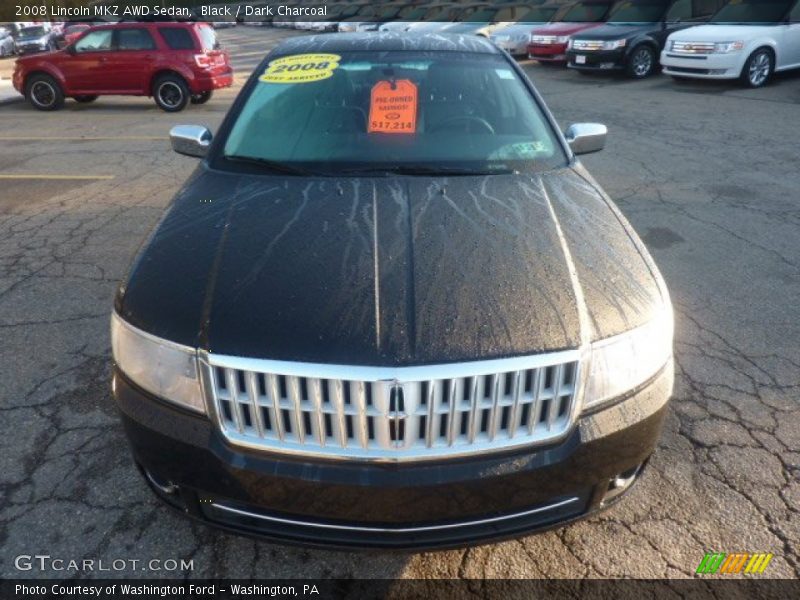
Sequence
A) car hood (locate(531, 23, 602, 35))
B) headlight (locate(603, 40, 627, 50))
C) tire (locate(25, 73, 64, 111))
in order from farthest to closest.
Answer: car hood (locate(531, 23, 602, 35)) → headlight (locate(603, 40, 627, 50)) → tire (locate(25, 73, 64, 111))

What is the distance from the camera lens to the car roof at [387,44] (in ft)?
10.6

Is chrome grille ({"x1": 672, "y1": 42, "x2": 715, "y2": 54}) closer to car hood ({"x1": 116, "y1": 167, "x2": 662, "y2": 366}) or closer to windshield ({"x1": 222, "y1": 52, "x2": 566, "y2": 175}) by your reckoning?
windshield ({"x1": 222, "y1": 52, "x2": 566, "y2": 175})

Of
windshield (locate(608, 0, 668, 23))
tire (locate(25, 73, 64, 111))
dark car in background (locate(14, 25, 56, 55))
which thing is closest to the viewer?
tire (locate(25, 73, 64, 111))

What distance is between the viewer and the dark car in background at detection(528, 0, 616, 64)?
600 inches

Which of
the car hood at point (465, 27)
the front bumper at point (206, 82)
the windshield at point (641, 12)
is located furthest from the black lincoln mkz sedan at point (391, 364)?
the car hood at point (465, 27)

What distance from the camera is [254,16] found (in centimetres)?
4622

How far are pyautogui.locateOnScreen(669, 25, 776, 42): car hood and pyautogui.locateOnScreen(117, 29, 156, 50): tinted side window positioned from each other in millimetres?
10494

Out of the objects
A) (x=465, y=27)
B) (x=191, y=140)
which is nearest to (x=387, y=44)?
(x=191, y=140)

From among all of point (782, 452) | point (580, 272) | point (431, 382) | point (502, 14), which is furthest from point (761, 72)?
point (431, 382)

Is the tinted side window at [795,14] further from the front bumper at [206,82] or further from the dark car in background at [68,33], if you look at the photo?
the dark car in background at [68,33]

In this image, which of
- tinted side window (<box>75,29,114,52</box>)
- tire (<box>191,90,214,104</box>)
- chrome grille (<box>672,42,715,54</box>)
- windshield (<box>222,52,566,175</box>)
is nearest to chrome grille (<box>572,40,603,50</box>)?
chrome grille (<box>672,42,715,54</box>)

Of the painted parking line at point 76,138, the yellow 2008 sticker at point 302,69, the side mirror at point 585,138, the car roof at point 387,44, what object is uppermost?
the car roof at point 387,44

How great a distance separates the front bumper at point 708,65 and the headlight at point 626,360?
37.5 feet

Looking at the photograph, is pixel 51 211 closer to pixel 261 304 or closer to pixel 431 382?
pixel 261 304
